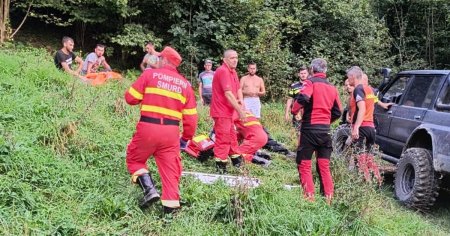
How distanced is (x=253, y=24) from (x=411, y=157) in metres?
7.54

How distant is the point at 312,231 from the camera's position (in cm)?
441

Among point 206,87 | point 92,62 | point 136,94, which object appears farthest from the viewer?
point 206,87

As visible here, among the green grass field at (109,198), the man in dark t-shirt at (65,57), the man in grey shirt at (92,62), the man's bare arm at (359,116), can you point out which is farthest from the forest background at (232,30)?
the man's bare arm at (359,116)

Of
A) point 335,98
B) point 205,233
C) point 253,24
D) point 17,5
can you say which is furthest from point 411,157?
point 17,5

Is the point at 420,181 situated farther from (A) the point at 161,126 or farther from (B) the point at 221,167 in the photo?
(A) the point at 161,126

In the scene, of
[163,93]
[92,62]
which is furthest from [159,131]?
[92,62]

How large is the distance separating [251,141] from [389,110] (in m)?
2.48

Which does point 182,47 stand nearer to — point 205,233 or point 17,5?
point 17,5

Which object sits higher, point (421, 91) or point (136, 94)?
point (421, 91)

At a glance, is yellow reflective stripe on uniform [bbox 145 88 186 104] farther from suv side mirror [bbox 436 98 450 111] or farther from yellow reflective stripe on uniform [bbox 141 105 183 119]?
suv side mirror [bbox 436 98 450 111]

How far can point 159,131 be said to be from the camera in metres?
4.51

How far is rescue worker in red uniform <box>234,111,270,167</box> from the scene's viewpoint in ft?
22.2

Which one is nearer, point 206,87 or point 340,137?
point 340,137

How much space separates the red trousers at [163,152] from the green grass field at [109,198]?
0.24 m
